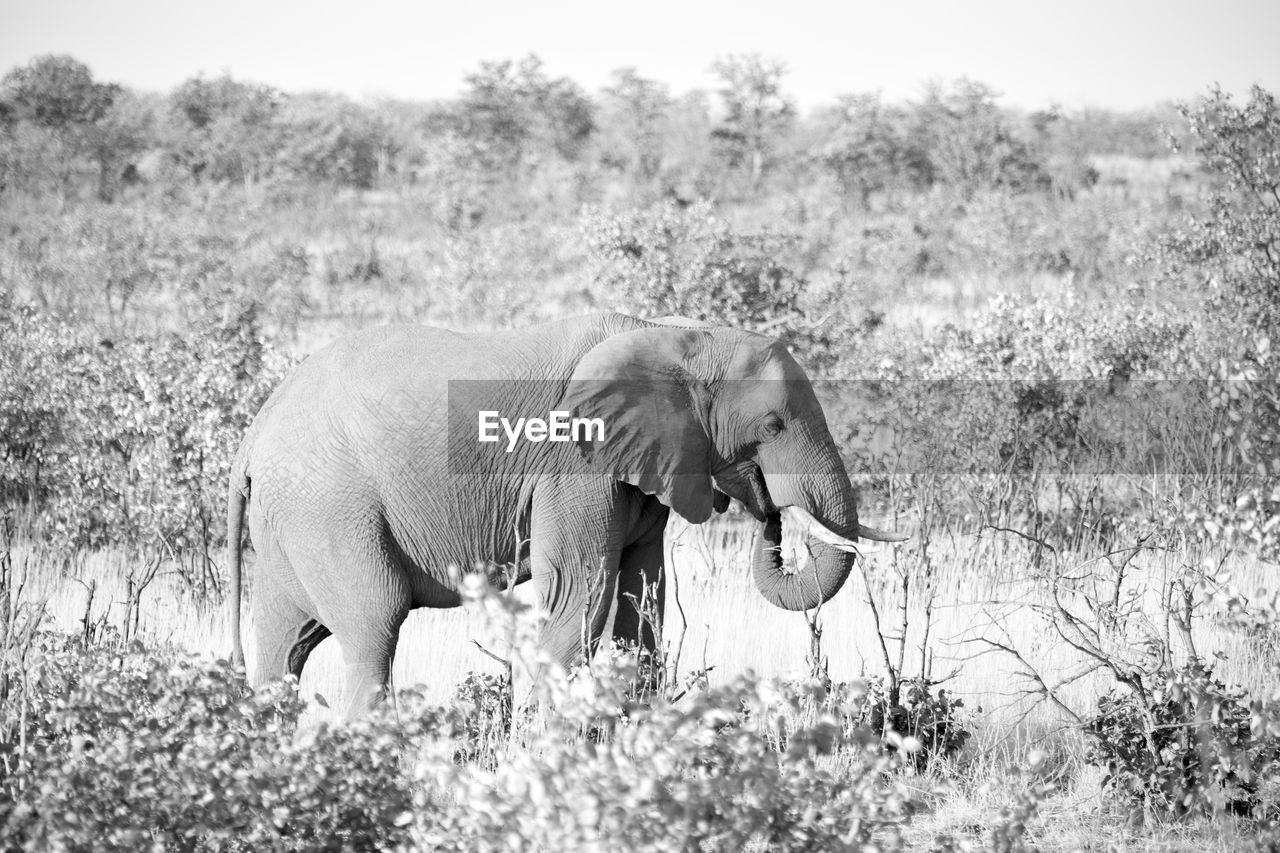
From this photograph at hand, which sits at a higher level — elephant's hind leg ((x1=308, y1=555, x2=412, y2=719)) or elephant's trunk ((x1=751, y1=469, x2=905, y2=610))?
elephant's trunk ((x1=751, y1=469, x2=905, y2=610))

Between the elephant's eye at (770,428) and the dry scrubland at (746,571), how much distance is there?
82 centimetres

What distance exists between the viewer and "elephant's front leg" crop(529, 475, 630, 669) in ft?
20.0

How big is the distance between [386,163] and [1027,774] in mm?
42232

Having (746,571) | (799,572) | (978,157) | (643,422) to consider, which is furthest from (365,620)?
(978,157)

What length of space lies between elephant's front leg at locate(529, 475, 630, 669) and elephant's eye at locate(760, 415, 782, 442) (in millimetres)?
691

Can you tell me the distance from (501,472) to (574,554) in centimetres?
51

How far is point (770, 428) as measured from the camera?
6438 millimetres

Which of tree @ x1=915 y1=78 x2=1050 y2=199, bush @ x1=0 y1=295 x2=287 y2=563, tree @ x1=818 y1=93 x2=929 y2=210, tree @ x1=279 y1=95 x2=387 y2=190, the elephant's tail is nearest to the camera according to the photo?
the elephant's tail

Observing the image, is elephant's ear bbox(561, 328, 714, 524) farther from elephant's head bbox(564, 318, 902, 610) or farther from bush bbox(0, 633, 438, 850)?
bush bbox(0, 633, 438, 850)

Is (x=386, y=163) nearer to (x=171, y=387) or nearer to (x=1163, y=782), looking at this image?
(x=171, y=387)

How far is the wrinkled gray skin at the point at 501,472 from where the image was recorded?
6191 millimetres

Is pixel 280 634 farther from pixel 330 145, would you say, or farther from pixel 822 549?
pixel 330 145

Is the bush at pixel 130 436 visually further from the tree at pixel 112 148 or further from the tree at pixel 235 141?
the tree at pixel 112 148

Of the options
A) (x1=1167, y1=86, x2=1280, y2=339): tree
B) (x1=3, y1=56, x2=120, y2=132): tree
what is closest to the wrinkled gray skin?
(x1=1167, y1=86, x2=1280, y2=339): tree
